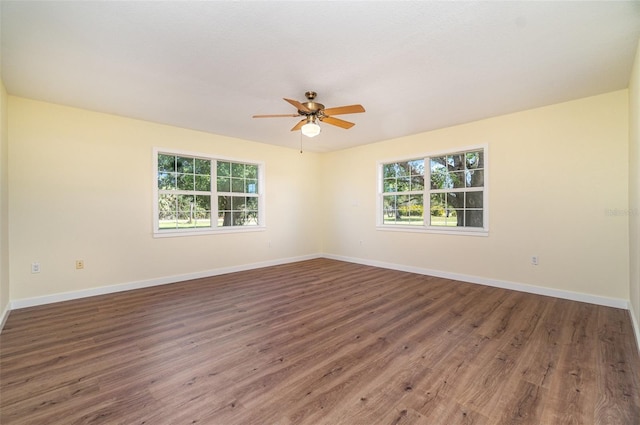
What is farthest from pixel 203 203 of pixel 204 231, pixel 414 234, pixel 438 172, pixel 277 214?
pixel 438 172

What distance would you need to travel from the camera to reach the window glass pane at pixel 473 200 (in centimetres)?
438

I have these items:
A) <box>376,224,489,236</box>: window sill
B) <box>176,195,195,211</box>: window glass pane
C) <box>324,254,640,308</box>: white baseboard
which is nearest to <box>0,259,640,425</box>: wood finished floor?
<box>324,254,640,308</box>: white baseboard

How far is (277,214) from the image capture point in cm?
597

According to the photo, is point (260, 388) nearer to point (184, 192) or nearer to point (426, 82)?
point (426, 82)

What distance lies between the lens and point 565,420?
61.0 inches

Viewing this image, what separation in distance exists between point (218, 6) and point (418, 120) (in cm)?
325

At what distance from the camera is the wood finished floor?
1.62 metres

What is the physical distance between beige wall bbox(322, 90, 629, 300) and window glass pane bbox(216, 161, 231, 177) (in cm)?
355

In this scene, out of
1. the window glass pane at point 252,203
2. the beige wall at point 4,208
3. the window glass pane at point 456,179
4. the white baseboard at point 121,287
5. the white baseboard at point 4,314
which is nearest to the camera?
the white baseboard at point 4,314

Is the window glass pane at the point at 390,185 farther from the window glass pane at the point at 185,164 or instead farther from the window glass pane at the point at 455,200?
the window glass pane at the point at 185,164

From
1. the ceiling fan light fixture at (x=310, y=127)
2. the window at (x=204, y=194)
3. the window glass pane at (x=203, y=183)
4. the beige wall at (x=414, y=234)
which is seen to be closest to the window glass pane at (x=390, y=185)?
the beige wall at (x=414, y=234)

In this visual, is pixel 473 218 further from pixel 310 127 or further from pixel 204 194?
pixel 204 194

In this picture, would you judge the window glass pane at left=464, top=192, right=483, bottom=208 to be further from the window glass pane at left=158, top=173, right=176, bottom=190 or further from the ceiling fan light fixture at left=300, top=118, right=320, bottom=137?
the window glass pane at left=158, top=173, right=176, bottom=190

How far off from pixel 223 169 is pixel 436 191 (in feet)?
12.9
